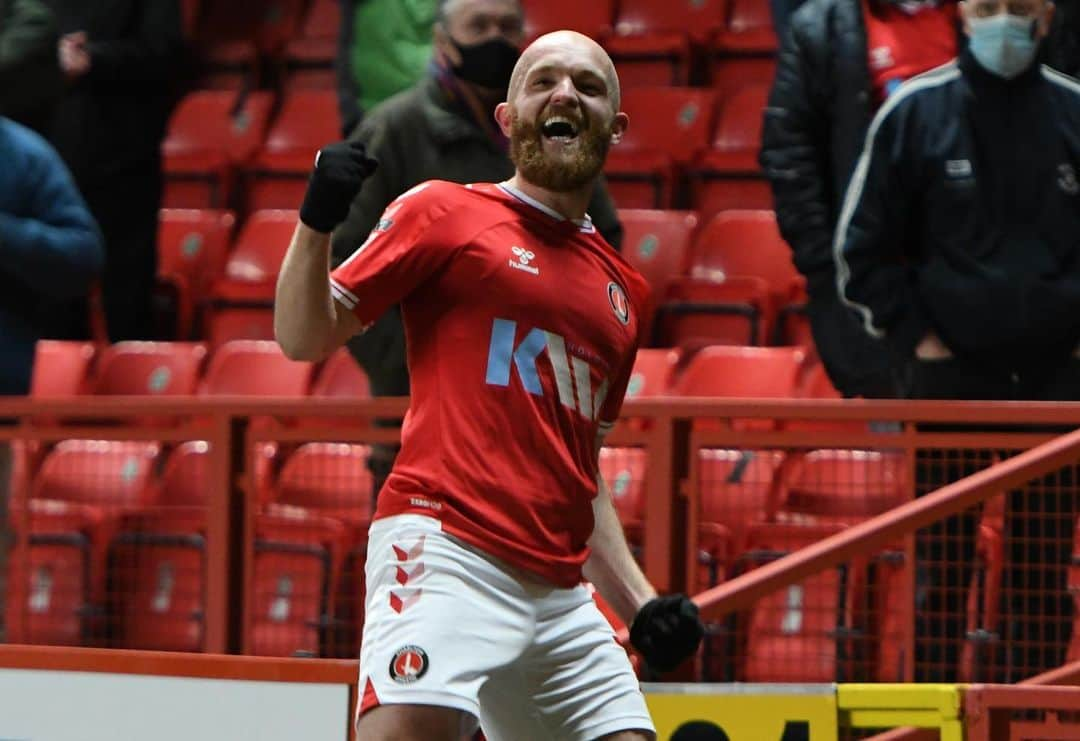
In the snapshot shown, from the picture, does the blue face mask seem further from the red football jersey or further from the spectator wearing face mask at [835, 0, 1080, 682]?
the red football jersey

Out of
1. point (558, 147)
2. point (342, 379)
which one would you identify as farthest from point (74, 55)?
point (558, 147)

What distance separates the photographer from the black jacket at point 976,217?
5527 mm

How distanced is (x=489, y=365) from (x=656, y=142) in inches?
225

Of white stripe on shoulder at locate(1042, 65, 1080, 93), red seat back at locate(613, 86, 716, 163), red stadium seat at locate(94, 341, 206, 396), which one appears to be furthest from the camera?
red seat back at locate(613, 86, 716, 163)

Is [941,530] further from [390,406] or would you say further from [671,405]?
[390,406]

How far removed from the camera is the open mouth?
3.75m

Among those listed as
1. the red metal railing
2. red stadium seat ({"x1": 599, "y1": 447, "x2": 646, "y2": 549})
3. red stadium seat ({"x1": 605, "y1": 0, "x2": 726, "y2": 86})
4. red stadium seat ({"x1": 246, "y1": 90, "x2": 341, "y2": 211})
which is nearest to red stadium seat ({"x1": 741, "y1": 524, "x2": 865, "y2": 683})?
the red metal railing

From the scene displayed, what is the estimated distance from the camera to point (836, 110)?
20.5 feet

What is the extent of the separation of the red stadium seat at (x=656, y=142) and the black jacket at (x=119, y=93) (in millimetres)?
1937

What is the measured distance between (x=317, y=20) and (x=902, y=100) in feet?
19.6

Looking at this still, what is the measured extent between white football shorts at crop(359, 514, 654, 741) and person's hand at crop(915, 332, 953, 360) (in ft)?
6.72

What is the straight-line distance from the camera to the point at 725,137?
922cm

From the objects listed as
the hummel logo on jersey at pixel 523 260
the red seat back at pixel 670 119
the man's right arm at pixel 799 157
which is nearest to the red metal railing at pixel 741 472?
the man's right arm at pixel 799 157

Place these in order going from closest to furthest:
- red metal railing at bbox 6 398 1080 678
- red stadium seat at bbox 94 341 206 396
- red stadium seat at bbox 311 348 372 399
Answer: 1. red metal railing at bbox 6 398 1080 678
2. red stadium seat at bbox 311 348 372 399
3. red stadium seat at bbox 94 341 206 396
